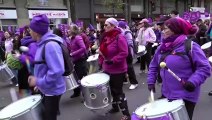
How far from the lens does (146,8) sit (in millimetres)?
39031

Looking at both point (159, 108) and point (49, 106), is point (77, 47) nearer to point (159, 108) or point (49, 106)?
point (49, 106)

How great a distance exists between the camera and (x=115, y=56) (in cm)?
511

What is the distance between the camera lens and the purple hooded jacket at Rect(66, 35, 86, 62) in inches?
275

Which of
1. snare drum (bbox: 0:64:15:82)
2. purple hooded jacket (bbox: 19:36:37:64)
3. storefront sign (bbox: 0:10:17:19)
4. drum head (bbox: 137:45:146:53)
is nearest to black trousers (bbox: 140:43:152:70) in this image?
drum head (bbox: 137:45:146:53)

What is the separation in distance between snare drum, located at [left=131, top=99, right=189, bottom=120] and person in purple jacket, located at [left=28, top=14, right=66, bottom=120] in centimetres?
95

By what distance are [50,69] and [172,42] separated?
1252 millimetres

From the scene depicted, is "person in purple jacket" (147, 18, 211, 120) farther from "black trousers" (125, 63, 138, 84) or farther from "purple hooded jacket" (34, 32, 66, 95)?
"black trousers" (125, 63, 138, 84)

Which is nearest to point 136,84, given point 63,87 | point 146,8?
point 63,87

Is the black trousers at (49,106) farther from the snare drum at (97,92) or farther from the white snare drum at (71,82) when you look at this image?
the white snare drum at (71,82)

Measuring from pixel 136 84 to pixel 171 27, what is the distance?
5001 millimetres

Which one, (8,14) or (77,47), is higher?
(8,14)

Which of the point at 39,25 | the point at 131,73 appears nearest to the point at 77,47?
the point at 131,73

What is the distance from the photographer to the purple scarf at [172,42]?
3.25 metres

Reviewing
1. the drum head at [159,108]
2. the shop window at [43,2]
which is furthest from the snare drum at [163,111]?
the shop window at [43,2]
